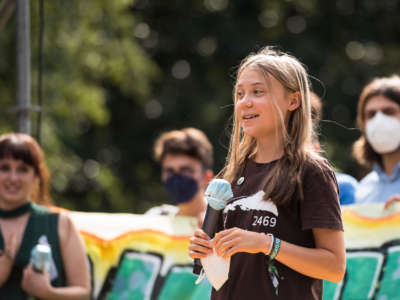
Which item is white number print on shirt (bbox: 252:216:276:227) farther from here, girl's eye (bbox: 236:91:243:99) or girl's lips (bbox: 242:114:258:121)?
girl's eye (bbox: 236:91:243:99)

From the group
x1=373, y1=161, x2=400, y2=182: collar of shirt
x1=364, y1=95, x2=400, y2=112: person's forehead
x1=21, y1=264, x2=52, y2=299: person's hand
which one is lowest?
x1=21, y1=264, x2=52, y2=299: person's hand

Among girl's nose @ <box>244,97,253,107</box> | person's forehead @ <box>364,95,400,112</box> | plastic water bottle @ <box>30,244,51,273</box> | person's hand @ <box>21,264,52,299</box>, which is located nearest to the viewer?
girl's nose @ <box>244,97,253,107</box>

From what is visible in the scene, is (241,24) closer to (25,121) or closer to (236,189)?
(25,121)

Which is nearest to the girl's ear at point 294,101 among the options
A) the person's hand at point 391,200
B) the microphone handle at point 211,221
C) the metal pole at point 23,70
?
the microphone handle at point 211,221

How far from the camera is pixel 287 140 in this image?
9.68 feet

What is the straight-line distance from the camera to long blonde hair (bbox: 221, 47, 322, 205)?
9.29ft

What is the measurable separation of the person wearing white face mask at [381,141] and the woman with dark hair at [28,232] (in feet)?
6.14

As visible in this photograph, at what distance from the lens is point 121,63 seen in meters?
12.0

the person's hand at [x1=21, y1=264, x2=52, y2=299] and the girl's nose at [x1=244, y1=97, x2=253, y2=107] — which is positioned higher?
the girl's nose at [x1=244, y1=97, x2=253, y2=107]

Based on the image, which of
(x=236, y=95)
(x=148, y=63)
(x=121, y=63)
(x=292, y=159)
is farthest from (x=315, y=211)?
(x=148, y=63)

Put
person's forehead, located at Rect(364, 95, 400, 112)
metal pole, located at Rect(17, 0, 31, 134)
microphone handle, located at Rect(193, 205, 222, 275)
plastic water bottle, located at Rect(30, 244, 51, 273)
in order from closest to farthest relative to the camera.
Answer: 1. microphone handle, located at Rect(193, 205, 222, 275)
2. plastic water bottle, located at Rect(30, 244, 51, 273)
3. person's forehead, located at Rect(364, 95, 400, 112)
4. metal pole, located at Rect(17, 0, 31, 134)

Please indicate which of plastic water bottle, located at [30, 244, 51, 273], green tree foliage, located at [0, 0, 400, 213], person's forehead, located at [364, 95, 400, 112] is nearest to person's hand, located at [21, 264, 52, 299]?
plastic water bottle, located at [30, 244, 51, 273]

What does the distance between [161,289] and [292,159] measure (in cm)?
239

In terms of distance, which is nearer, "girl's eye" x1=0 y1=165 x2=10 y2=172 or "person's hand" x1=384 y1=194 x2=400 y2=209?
"person's hand" x1=384 y1=194 x2=400 y2=209
